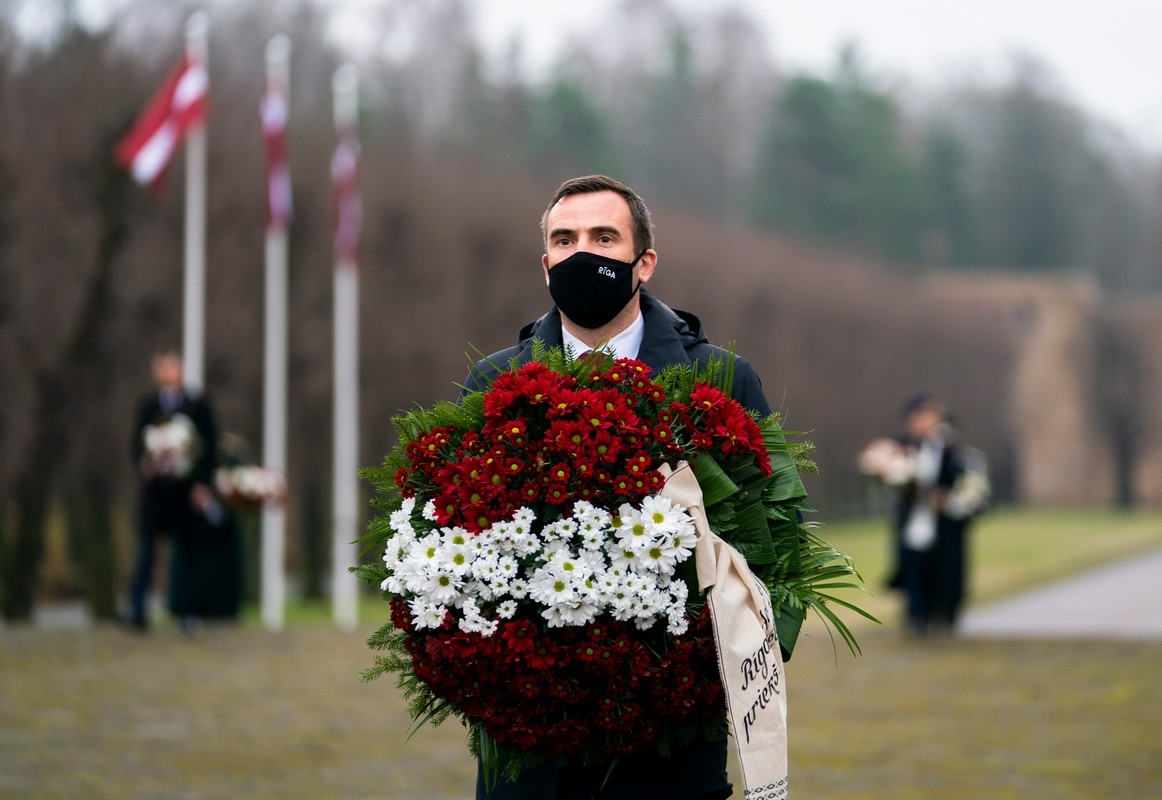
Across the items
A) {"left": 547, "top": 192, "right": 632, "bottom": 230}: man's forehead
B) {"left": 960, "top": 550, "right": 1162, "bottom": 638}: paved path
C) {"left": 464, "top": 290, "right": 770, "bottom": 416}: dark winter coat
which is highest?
{"left": 547, "top": 192, "right": 632, "bottom": 230}: man's forehead

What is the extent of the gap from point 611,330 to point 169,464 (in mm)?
10507

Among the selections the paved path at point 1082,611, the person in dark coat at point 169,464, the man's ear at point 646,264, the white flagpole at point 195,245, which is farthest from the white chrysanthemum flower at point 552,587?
the white flagpole at point 195,245

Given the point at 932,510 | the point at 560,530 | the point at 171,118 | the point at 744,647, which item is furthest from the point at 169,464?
the point at 744,647

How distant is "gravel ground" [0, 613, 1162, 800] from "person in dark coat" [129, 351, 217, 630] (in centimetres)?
72

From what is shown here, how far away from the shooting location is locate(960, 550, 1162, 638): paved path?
17.0 metres

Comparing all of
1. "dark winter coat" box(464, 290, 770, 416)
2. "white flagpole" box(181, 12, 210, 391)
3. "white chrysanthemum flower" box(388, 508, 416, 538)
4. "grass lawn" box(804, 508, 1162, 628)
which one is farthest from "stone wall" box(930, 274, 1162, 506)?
"white chrysanthemum flower" box(388, 508, 416, 538)

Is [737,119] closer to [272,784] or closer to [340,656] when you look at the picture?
[340,656]

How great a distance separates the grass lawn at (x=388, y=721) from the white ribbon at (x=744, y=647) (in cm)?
419

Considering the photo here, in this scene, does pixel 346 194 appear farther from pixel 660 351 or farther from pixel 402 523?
pixel 402 523

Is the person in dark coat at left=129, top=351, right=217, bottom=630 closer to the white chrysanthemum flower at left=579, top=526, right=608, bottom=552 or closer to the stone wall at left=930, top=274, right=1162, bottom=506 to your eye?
the white chrysanthemum flower at left=579, top=526, right=608, bottom=552

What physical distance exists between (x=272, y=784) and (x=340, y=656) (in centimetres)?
555

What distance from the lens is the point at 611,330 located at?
4.08 metres

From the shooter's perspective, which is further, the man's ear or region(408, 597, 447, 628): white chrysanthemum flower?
the man's ear

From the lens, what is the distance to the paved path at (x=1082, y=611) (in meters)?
17.0
